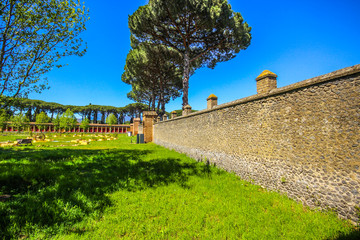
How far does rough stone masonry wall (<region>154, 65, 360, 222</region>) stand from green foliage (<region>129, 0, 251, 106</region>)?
36.0ft

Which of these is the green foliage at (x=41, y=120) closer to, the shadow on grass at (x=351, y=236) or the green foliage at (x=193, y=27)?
the green foliage at (x=193, y=27)

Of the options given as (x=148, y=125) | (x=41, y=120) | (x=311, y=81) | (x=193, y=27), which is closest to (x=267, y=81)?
(x=311, y=81)

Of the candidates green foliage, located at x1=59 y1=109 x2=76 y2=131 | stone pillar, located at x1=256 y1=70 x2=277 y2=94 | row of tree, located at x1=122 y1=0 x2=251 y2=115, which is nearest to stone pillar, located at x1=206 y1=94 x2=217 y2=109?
stone pillar, located at x1=256 y1=70 x2=277 y2=94

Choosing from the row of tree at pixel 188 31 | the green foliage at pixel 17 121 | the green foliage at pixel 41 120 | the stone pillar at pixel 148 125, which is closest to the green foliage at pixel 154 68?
the row of tree at pixel 188 31

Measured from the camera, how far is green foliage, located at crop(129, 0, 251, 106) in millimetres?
12992

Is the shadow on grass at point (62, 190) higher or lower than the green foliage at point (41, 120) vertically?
lower

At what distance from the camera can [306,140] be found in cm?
370

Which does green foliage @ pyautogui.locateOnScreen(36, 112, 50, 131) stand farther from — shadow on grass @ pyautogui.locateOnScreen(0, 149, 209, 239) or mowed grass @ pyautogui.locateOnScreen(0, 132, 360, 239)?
mowed grass @ pyautogui.locateOnScreen(0, 132, 360, 239)

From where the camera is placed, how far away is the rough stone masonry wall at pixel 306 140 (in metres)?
3.00

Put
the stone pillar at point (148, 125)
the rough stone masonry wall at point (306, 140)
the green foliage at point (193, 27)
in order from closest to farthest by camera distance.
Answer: the rough stone masonry wall at point (306, 140), the green foliage at point (193, 27), the stone pillar at point (148, 125)

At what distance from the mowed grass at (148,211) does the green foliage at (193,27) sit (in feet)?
41.9

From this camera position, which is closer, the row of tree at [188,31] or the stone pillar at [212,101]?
the stone pillar at [212,101]

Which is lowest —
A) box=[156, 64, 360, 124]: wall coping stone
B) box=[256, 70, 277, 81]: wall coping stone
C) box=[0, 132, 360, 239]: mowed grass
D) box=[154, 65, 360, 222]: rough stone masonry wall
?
box=[0, 132, 360, 239]: mowed grass

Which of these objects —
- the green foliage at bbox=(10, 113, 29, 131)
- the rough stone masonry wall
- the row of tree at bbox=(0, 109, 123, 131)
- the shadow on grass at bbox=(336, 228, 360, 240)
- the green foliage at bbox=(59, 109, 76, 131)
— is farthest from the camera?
the green foliage at bbox=(59, 109, 76, 131)
